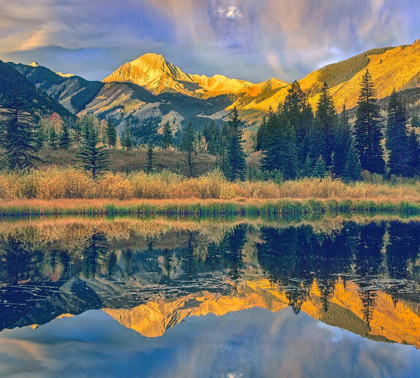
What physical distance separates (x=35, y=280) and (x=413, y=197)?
36744 mm

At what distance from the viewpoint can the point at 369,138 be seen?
72.3 meters

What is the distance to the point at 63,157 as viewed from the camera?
59.4 m

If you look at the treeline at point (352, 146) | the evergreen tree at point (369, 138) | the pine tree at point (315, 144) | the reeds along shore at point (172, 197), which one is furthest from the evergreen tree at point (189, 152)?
the reeds along shore at point (172, 197)

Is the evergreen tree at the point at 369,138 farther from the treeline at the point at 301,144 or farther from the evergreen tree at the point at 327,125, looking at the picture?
the evergreen tree at the point at 327,125

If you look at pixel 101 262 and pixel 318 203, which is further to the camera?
pixel 318 203

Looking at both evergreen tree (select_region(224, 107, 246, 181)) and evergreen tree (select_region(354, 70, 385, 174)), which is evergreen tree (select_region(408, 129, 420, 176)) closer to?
evergreen tree (select_region(354, 70, 385, 174))

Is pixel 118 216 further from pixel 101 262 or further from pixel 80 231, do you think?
pixel 101 262

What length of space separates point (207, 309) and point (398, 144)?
67.9 metres

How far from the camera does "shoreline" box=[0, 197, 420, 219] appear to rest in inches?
1241

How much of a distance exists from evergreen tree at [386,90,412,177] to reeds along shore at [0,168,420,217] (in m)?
30.3

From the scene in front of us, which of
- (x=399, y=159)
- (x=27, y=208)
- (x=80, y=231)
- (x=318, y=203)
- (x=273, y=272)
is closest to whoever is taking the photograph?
(x=273, y=272)

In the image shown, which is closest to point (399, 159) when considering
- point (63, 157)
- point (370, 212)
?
point (370, 212)

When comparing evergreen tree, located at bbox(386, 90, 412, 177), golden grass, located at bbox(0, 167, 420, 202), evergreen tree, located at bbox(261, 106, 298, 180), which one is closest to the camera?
golden grass, located at bbox(0, 167, 420, 202)

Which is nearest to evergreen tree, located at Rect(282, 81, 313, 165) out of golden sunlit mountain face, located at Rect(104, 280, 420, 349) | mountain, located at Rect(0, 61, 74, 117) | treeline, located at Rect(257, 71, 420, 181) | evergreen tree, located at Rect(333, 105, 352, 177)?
treeline, located at Rect(257, 71, 420, 181)
